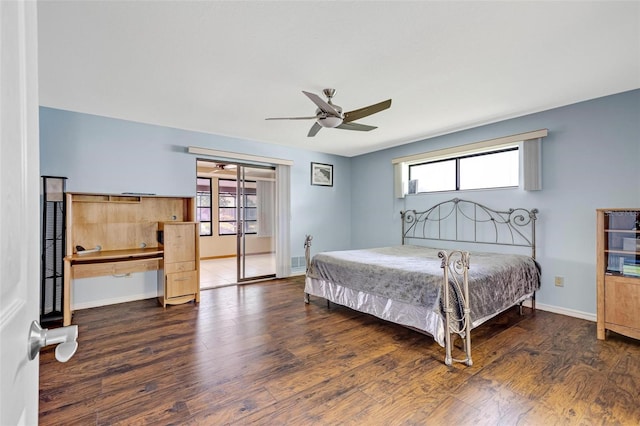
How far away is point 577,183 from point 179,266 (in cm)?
499

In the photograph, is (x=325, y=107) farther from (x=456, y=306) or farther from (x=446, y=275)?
(x=456, y=306)

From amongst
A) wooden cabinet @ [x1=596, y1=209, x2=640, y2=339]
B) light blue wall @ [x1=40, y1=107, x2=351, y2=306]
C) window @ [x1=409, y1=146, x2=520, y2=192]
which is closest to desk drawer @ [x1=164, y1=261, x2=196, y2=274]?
light blue wall @ [x1=40, y1=107, x2=351, y2=306]

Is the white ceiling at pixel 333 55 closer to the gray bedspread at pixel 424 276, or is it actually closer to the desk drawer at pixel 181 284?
the gray bedspread at pixel 424 276

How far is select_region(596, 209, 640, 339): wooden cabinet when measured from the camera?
273cm

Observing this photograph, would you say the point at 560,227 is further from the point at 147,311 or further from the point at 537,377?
the point at 147,311

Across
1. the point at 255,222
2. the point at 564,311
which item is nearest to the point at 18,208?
the point at 564,311

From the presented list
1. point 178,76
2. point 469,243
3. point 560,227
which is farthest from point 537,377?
point 178,76

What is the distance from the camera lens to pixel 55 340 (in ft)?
2.06

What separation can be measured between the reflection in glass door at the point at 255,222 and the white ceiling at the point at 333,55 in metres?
1.67

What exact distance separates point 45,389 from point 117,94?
8.98ft

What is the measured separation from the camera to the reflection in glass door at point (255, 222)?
5.25 metres

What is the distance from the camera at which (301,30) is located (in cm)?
213

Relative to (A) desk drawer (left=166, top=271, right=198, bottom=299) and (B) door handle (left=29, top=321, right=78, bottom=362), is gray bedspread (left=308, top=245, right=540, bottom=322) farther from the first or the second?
(B) door handle (left=29, top=321, right=78, bottom=362)

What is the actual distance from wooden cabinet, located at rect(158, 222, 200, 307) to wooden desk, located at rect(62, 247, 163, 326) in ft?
0.52
